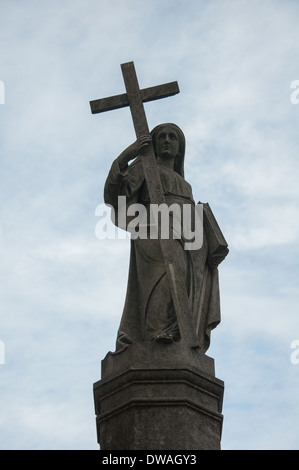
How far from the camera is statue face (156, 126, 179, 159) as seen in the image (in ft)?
43.5

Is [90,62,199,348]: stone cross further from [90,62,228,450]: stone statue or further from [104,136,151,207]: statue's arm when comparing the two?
[104,136,151,207]: statue's arm

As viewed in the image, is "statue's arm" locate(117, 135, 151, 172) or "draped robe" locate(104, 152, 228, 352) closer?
"draped robe" locate(104, 152, 228, 352)

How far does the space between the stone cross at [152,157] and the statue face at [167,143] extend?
56 centimetres

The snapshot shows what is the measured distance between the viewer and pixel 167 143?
13.3 metres

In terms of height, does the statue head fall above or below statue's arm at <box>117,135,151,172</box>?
above

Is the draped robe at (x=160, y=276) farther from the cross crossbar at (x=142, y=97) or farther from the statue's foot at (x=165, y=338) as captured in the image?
the cross crossbar at (x=142, y=97)

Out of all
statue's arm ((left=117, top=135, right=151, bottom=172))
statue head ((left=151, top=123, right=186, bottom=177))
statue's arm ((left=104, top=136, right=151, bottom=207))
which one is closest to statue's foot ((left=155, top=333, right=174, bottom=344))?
statue's arm ((left=104, top=136, right=151, bottom=207))

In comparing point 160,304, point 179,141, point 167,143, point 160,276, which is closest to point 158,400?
point 160,304

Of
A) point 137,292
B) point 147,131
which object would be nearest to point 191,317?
point 137,292

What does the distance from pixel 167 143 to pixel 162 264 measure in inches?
86.4

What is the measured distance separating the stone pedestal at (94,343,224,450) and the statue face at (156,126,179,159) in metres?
3.38

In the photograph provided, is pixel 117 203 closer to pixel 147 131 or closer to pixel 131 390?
pixel 147 131
